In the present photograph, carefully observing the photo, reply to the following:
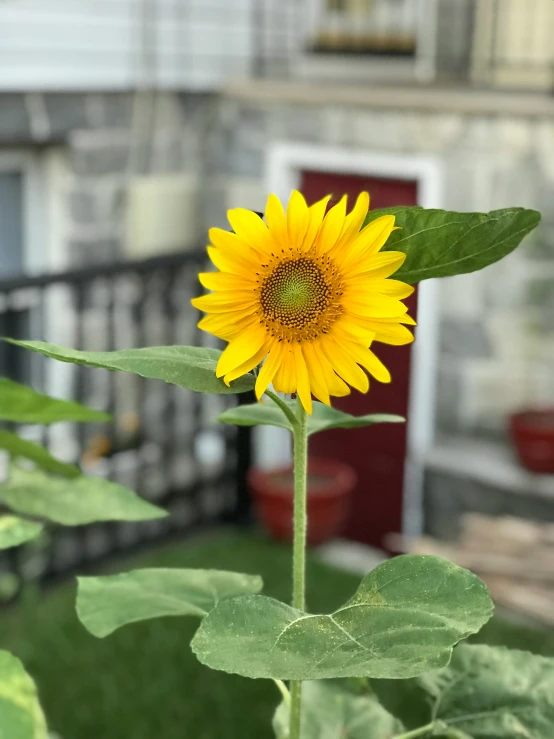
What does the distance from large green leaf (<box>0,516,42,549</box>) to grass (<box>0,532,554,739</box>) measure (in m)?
2.22

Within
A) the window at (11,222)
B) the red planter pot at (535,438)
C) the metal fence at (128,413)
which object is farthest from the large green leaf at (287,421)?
the window at (11,222)

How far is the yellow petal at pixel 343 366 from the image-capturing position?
0.57 meters

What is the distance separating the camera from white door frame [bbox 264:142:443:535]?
4.02 m

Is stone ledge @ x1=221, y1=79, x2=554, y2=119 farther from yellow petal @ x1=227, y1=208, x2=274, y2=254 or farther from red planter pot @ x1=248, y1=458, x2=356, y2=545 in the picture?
yellow petal @ x1=227, y1=208, x2=274, y2=254

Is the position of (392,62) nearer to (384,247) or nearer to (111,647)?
(111,647)

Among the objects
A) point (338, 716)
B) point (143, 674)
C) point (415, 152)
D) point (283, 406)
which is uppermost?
point (415, 152)

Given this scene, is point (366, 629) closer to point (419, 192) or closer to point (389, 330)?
point (389, 330)

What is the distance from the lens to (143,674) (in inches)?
124

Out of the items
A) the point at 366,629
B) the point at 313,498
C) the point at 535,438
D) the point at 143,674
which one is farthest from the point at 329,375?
the point at 313,498

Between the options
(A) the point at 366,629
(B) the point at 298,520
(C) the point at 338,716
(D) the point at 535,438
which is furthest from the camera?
(D) the point at 535,438

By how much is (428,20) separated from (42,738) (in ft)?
13.8

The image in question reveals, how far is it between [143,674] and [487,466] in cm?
158

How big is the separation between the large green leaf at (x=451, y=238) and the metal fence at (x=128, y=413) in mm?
3203

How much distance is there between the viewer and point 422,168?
4004mm
